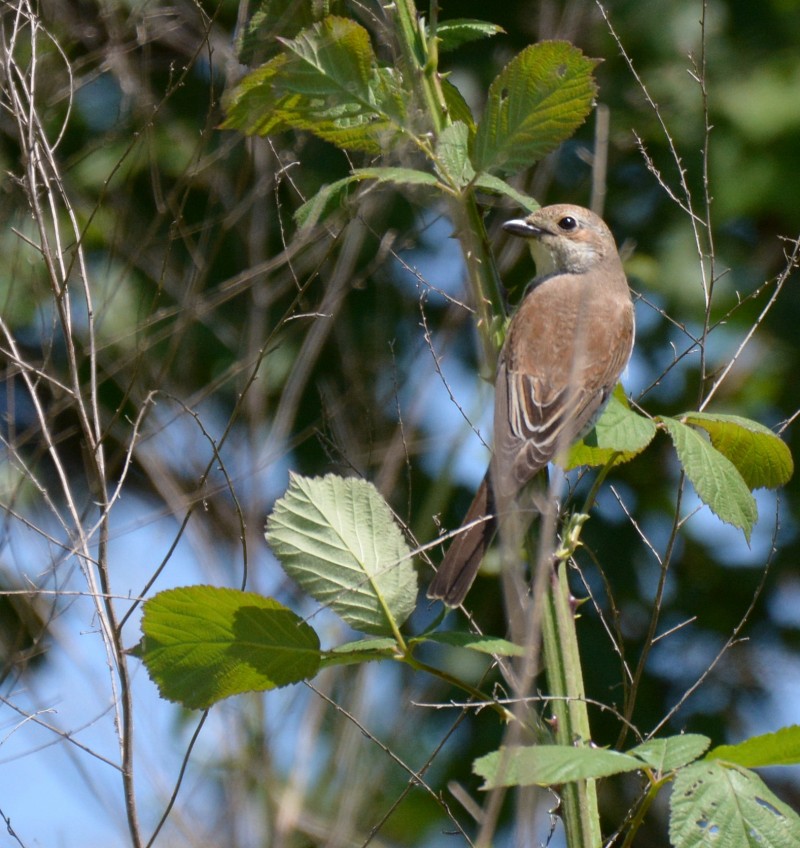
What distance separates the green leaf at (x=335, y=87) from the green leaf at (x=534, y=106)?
0.20m

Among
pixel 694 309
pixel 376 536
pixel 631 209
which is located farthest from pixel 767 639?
pixel 376 536

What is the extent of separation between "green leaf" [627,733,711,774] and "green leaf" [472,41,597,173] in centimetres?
98

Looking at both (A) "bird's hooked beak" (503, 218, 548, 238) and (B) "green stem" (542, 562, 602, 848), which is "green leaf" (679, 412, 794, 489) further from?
(A) "bird's hooked beak" (503, 218, 548, 238)

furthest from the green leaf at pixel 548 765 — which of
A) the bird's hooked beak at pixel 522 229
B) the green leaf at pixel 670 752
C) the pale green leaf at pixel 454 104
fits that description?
the bird's hooked beak at pixel 522 229

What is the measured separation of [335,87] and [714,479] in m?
0.96

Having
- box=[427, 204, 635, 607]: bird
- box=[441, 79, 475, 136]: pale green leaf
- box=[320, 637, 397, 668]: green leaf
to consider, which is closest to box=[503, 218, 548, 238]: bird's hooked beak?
box=[427, 204, 635, 607]: bird

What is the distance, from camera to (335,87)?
2.14 m

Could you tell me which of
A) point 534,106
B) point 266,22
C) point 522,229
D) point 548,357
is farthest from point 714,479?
point 522,229

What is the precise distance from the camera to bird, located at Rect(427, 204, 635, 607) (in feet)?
8.86

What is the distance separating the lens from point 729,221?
554 cm

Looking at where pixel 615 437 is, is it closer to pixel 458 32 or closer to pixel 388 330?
pixel 458 32

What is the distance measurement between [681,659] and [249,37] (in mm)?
3968

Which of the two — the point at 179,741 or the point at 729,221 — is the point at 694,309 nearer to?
the point at 729,221

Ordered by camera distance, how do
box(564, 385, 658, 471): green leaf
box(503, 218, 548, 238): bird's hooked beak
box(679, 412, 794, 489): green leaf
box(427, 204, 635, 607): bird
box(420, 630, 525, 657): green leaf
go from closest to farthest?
1. box(420, 630, 525, 657): green leaf
2. box(564, 385, 658, 471): green leaf
3. box(679, 412, 794, 489): green leaf
4. box(427, 204, 635, 607): bird
5. box(503, 218, 548, 238): bird's hooked beak
